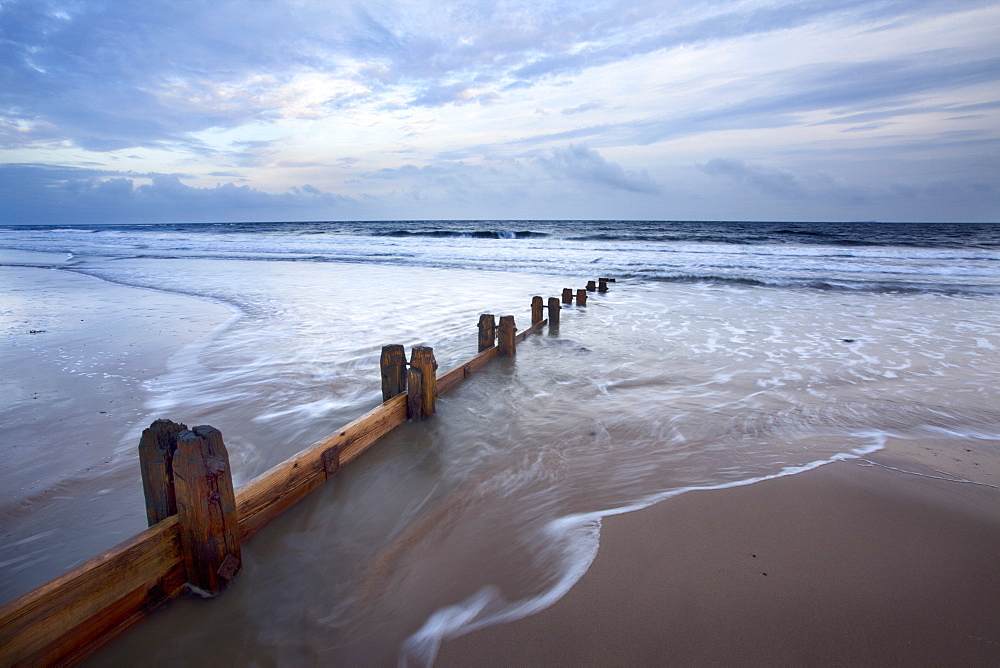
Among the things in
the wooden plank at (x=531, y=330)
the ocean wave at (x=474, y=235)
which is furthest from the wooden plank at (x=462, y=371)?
the ocean wave at (x=474, y=235)

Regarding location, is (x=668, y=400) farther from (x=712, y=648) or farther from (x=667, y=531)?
(x=712, y=648)

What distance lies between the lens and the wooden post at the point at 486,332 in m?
6.68

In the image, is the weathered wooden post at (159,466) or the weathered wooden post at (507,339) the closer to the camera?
the weathered wooden post at (159,466)

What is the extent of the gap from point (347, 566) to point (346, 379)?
11.6 ft

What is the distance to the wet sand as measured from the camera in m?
2.09

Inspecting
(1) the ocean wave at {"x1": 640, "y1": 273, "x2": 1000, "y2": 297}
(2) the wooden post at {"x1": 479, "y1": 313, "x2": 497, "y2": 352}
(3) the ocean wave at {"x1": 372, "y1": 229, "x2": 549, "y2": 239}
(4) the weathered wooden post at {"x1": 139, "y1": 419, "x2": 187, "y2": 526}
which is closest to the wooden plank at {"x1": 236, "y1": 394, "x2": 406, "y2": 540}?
(4) the weathered wooden post at {"x1": 139, "y1": 419, "x2": 187, "y2": 526}

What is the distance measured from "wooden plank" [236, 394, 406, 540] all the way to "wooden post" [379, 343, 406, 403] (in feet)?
0.50

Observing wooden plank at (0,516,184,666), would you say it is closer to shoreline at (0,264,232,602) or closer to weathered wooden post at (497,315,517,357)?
shoreline at (0,264,232,602)

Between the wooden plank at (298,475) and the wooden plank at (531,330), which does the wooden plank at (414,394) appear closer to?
the wooden plank at (298,475)

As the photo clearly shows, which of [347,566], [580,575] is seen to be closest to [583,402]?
[580,575]

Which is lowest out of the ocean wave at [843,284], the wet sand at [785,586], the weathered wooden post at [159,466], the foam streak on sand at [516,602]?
the foam streak on sand at [516,602]

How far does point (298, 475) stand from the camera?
3.17 metres

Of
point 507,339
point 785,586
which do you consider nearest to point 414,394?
point 507,339

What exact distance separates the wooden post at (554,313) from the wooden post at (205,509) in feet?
24.0
